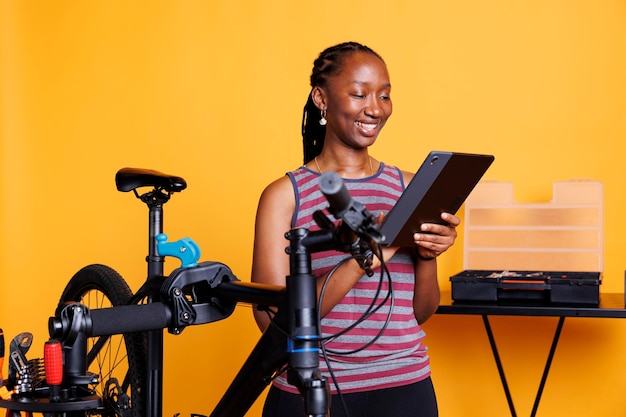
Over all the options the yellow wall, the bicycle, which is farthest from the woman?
the yellow wall

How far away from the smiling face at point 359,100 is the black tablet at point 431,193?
0.21m

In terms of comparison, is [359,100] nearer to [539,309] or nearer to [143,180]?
[143,180]

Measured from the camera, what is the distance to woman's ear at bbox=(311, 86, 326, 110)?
189 centimetres

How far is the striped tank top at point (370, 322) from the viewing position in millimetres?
1681

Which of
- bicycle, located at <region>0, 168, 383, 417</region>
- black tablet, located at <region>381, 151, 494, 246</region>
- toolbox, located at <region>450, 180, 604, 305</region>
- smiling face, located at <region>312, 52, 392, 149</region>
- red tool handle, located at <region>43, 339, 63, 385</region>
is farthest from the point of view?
toolbox, located at <region>450, 180, 604, 305</region>

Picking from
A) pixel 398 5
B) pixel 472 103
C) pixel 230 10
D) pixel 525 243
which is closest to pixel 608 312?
pixel 525 243

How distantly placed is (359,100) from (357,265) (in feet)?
1.20

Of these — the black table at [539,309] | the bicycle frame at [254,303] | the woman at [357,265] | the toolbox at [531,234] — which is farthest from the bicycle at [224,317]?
the toolbox at [531,234]

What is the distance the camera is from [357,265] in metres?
1.63

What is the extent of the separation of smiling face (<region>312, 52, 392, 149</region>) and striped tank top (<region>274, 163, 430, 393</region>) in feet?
0.32

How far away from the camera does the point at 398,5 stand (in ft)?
10.8

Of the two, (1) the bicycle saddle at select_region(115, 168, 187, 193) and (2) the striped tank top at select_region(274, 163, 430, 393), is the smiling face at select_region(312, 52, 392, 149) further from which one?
(1) the bicycle saddle at select_region(115, 168, 187, 193)

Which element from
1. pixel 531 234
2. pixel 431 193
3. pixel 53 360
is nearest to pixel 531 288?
pixel 531 234

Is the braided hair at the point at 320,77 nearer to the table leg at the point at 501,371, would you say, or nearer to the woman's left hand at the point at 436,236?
the woman's left hand at the point at 436,236
